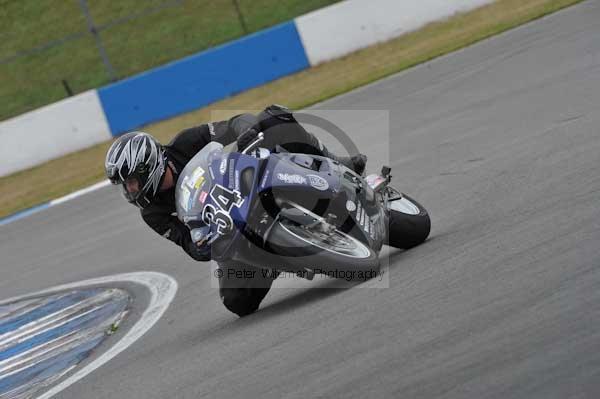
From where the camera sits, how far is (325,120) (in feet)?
46.9

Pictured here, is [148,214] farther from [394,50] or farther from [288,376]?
[394,50]

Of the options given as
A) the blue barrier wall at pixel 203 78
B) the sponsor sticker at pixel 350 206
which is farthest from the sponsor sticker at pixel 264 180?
the blue barrier wall at pixel 203 78

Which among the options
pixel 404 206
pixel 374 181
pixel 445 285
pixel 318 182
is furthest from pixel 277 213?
pixel 404 206

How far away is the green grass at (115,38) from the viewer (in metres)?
21.9

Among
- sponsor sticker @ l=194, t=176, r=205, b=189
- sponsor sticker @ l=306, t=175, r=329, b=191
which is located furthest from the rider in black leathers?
sponsor sticker @ l=306, t=175, r=329, b=191

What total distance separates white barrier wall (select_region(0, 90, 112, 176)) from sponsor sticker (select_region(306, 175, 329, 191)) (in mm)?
13705

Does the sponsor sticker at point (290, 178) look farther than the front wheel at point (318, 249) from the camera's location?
Yes

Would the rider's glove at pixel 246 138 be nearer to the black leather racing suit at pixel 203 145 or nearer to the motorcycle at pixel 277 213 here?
the motorcycle at pixel 277 213

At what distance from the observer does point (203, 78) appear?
19.7 metres

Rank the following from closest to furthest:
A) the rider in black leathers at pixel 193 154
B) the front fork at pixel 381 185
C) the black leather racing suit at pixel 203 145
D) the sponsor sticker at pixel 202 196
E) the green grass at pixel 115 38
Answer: the sponsor sticker at pixel 202 196 < the rider in black leathers at pixel 193 154 < the black leather racing suit at pixel 203 145 < the front fork at pixel 381 185 < the green grass at pixel 115 38

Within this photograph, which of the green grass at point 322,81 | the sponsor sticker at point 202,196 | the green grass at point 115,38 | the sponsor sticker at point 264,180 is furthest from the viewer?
the green grass at point 115,38

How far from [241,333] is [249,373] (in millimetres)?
1121

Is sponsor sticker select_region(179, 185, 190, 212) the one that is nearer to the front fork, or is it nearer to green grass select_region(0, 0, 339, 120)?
the front fork

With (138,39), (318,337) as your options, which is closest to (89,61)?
(138,39)
